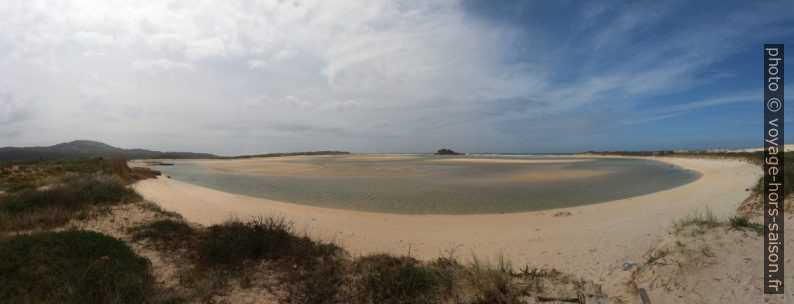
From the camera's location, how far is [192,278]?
15.8 feet

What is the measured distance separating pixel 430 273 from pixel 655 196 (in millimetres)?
14639

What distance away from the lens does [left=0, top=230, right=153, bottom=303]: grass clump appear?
146 inches

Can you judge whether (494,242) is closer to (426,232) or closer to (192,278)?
(426,232)

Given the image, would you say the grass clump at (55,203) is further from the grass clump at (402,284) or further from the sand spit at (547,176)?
the sand spit at (547,176)

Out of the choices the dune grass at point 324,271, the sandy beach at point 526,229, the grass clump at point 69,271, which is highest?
the grass clump at point 69,271

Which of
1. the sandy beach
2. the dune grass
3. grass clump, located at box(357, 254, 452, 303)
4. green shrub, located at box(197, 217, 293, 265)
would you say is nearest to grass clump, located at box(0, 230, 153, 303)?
the dune grass

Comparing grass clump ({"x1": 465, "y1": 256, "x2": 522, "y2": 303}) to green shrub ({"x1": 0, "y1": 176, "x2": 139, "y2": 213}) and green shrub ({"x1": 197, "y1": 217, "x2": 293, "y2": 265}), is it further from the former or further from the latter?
green shrub ({"x1": 0, "y1": 176, "x2": 139, "y2": 213})

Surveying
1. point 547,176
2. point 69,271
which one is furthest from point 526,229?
point 547,176

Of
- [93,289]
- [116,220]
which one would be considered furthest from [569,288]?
[116,220]

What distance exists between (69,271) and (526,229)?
31.2 ft

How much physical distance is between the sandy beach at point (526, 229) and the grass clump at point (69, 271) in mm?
Result: 3613

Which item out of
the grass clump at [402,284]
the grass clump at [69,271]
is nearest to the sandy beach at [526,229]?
the grass clump at [402,284]

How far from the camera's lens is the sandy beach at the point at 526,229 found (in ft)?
21.9

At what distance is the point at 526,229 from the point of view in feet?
30.7
